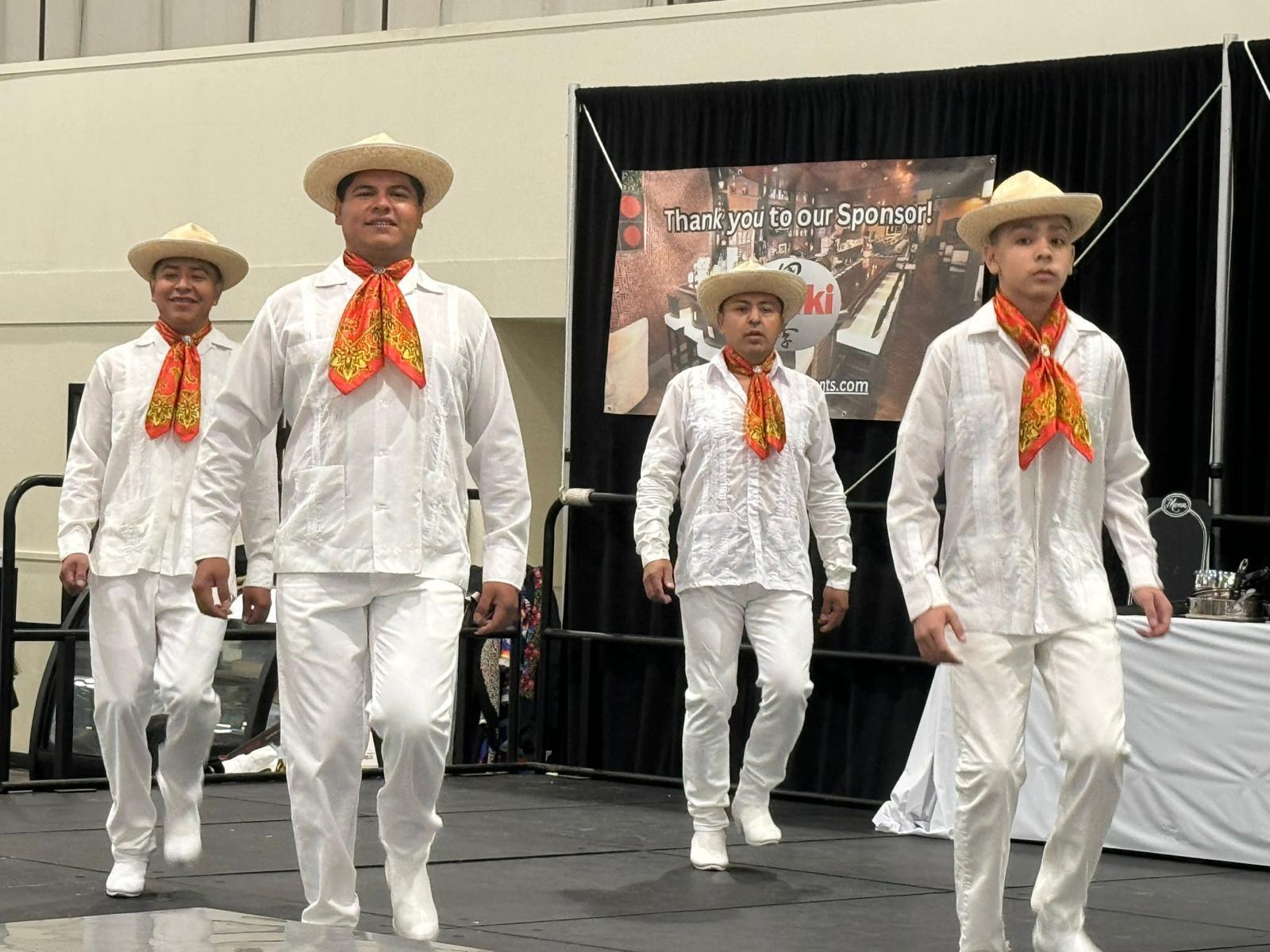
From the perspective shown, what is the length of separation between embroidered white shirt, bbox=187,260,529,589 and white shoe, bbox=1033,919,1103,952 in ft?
4.34

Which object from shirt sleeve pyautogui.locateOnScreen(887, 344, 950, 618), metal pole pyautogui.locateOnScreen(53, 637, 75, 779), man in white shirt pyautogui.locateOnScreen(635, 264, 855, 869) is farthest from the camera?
metal pole pyautogui.locateOnScreen(53, 637, 75, 779)

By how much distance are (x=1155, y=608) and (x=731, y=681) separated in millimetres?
2110

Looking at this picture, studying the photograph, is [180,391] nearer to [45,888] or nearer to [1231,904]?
[45,888]

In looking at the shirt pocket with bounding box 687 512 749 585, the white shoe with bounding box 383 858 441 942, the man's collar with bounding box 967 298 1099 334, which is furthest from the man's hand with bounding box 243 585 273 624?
the shirt pocket with bounding box 687 512 749 585

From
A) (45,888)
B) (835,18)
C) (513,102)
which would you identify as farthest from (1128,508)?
(513,102)

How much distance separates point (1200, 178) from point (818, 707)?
2.60 metres

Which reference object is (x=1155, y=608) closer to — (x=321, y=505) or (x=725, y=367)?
(x=321, y=505)

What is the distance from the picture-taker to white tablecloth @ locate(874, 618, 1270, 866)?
641cm

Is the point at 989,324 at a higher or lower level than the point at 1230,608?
higher

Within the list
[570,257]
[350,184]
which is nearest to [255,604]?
[350,184]

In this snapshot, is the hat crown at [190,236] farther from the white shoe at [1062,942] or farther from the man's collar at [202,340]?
the white shoe at [1062,942]

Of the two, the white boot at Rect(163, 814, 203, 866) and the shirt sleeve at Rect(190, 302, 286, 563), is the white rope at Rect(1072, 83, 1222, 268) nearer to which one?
the white boot at Rect(163, 814, 203, 866)

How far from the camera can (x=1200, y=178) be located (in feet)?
24.7

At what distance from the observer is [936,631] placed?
13.8 feet
